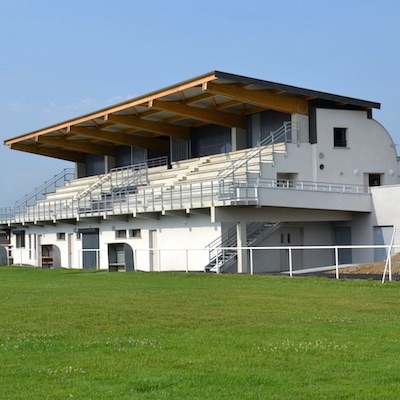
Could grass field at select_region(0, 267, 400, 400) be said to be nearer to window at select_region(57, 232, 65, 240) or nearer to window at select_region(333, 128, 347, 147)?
window at select_region(333, 128, 347, 147)

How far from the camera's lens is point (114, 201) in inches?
1955

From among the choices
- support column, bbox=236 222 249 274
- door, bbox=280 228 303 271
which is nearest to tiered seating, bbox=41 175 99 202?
door, bbox=280 228 303 271

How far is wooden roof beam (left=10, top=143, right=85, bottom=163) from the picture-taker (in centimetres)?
6912

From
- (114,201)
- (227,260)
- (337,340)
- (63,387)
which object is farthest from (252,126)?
(63,387)

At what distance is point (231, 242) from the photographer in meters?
41.0

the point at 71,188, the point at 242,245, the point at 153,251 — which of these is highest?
the point at 71,188

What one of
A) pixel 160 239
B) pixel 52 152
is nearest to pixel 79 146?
pixel 52 152

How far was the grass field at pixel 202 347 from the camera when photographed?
29.5ft

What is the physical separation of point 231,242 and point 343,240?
6.92m

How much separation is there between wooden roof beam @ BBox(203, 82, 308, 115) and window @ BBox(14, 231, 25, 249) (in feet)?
99.3

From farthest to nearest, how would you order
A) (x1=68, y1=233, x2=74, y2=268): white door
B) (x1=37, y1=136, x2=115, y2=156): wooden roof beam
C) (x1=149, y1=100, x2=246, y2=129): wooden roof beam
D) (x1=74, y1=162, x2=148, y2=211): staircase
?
(x1=37, y1=136, x2=115, y2=156): wooden roof beam, (x1=68, y1=233, x2=74, y2=268): white door, (x1=74, y1=162, x2=148, y2=211): staircase, (x1=149, y1=100, x2=246, y2=129): wooden roof beam

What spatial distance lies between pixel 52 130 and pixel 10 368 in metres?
51.1

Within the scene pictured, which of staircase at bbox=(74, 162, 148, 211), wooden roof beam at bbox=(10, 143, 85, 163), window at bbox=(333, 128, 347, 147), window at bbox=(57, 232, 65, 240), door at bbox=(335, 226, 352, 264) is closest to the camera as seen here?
door at bbox=(335, 226, 352, 264)

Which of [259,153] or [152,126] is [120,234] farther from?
[259,153]
